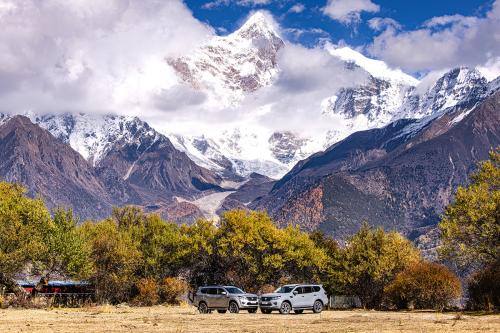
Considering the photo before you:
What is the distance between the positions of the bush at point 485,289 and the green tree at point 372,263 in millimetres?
9694

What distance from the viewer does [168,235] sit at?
193 ft

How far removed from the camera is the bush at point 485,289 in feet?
A: 114

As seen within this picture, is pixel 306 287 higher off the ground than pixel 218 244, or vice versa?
pixel 218 244

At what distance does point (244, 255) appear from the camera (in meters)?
57.7

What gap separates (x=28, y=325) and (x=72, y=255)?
53.7 ft

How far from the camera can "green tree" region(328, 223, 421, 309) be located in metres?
47.2

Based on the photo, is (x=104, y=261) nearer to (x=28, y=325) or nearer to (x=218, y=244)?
(x=218, y=244)

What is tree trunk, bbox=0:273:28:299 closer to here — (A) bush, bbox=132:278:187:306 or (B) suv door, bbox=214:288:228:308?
(A) bush, bbox=132:278:187:306

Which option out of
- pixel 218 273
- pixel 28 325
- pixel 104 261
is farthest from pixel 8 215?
pixel 218 273

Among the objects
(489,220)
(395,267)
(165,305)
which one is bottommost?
(165,305)

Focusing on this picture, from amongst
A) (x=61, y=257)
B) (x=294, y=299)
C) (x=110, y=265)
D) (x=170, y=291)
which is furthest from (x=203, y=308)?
(x=110, y=265)

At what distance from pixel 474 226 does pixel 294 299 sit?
15489mm

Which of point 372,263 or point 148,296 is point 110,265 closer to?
point 148,296

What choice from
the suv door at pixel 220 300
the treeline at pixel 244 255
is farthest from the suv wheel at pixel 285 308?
the treeline at pixel 244 255
